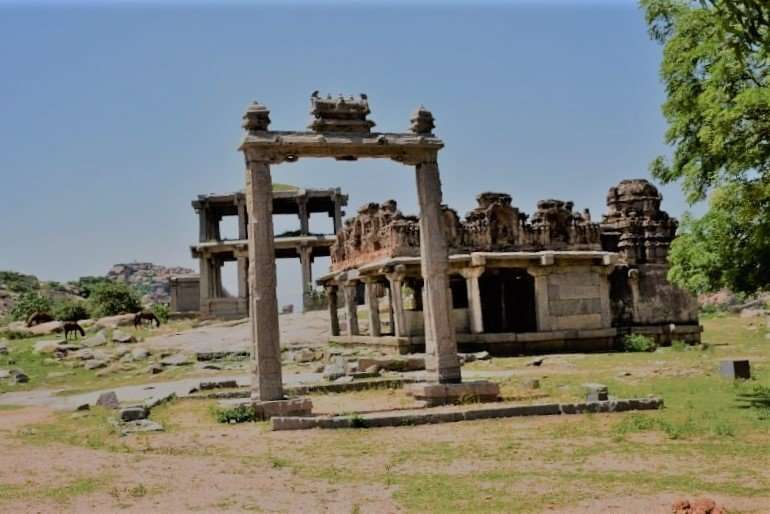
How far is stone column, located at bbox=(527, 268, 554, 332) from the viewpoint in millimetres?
22906

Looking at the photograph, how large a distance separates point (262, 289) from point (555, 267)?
13303mm

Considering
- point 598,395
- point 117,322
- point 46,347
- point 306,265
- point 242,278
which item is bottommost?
point 598,395

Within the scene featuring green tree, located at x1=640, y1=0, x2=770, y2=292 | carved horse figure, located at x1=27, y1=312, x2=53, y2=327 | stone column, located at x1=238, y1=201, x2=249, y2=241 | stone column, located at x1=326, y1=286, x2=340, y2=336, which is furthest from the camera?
stone column, located at x1=238, y1=201, x2=249, y2=241

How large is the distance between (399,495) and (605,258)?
1763cm

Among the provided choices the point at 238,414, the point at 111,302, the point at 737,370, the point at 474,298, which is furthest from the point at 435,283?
the point at 111,302

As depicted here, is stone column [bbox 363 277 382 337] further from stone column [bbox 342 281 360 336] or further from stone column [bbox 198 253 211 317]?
stone column [bbox 198 253 211 317]

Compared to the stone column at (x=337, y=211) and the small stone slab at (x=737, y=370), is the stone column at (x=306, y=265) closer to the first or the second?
the stone column at (x=337, y=211)

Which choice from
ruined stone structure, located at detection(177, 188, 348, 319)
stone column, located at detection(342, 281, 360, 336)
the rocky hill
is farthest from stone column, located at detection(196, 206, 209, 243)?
the rocky hill

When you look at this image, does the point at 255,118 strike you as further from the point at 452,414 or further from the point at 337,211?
the point at 337,211

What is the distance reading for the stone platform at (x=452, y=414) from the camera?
10414 millimetres

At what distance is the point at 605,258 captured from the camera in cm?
2280

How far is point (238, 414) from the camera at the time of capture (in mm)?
11367

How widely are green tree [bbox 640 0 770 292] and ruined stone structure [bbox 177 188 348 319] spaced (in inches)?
1393

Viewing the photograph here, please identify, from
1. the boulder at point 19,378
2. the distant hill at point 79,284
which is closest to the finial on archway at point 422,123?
the boulder at point 19,378
